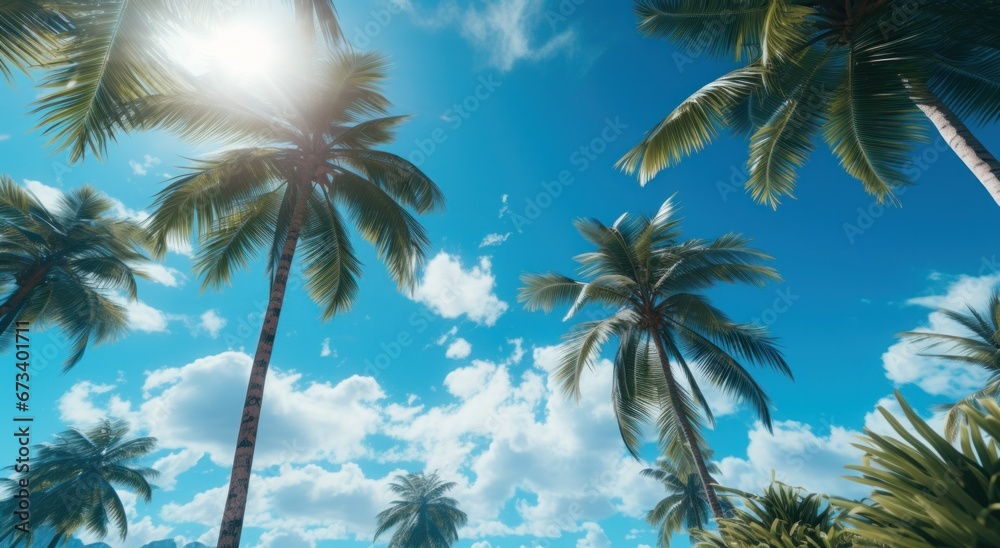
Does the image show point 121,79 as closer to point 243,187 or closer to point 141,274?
point 243,187

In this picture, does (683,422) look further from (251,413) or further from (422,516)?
(422,516)

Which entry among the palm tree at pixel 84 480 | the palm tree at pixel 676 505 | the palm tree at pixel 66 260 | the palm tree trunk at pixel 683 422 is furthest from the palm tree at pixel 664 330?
the palm tree at pixel 84 480

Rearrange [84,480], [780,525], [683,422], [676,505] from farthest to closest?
[676,505] → [84,480] → [683,422] → [780,525]

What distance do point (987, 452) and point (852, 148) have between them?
767cm

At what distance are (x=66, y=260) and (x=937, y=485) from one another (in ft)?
75.3

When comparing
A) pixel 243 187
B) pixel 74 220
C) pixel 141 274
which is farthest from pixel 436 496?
pixel 243 187

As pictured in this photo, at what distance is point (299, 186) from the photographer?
10.5 metres

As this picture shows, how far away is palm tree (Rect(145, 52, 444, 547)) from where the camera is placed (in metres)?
9.05

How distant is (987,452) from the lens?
2.18m

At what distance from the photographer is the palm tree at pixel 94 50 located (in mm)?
4898

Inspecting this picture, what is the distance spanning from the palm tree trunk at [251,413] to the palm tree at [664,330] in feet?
21.8

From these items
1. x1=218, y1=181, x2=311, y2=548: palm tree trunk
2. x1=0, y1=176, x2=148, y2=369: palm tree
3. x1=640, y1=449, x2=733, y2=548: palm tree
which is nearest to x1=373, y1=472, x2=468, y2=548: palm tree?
x1=640, y1=449, x2=733, y2=548: palm tree

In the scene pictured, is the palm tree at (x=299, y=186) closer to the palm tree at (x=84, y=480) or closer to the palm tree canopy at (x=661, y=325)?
the palm tree canopy at (x=661, y=325)

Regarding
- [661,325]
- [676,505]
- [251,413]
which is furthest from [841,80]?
[676,505]
